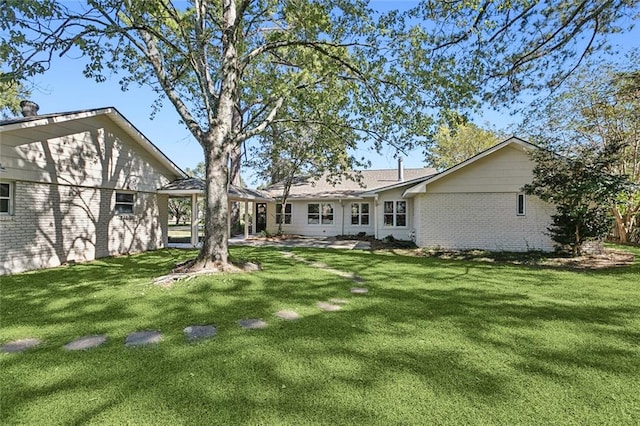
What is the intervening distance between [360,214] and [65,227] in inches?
602

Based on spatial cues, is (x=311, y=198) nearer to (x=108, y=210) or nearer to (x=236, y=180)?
(x=236, y=180)

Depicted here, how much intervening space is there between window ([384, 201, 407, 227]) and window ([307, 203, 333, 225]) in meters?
4.10

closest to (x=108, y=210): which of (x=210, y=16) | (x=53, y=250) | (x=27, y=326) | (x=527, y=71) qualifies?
(x=53, y=250)

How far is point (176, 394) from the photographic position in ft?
9.93

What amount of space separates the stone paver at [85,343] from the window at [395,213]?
1651 cm

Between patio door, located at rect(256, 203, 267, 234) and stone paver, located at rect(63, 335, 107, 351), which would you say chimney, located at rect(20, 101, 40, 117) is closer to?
stone paver, located at rect(63, 335, 107, 351)

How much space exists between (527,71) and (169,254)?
13.5 meters

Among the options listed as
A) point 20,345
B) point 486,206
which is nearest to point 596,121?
point 486,206

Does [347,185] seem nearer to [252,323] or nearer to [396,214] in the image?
[396,214]

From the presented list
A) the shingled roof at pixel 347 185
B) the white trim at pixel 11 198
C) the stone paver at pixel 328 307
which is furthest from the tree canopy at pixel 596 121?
the white trim at pixel 11 198

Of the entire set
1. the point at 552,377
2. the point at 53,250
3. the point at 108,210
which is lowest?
the point at 552,377

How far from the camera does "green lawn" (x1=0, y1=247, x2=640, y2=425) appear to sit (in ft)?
9.19

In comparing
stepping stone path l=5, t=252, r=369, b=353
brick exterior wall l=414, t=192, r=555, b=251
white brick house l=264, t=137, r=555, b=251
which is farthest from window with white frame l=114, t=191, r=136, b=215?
brick exterior wall l=414, t=192, r=555, b=251

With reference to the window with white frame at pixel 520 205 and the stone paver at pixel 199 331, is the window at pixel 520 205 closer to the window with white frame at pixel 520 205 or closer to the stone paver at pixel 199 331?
the window with white frame at pixel 520 205
